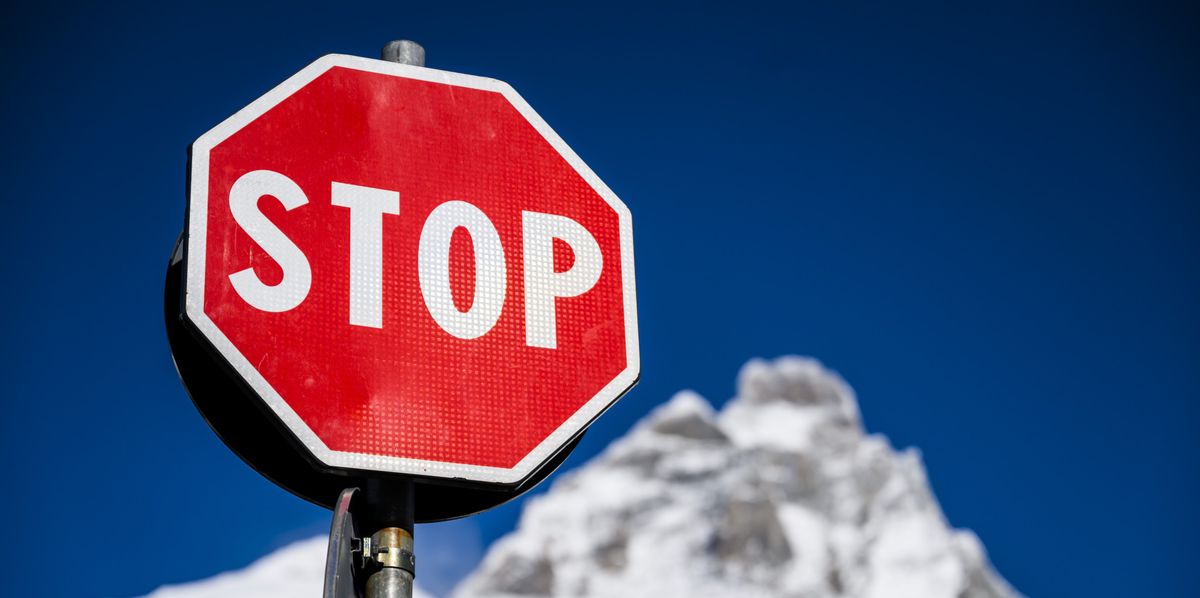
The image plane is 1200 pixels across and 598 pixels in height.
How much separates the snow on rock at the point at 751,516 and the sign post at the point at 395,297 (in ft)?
396

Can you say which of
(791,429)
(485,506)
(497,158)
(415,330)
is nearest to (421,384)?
(415,330)

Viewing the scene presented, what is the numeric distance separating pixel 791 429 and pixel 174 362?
145 metres

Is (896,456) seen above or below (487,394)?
above

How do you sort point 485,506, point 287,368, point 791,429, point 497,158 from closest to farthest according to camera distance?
point 287,368, point 485,506, point 497,158, point 791,429

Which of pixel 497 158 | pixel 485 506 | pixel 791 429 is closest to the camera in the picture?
pixel 485 506

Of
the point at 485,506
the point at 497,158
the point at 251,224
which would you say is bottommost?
the point at 485,506

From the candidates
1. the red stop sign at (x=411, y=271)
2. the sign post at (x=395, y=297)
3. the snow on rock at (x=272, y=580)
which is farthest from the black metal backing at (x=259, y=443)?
the snow on rock at (x=272, y=580)

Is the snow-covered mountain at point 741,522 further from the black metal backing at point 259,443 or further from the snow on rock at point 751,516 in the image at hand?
the black metal backing at point 259,443

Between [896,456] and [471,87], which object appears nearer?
[471,87]

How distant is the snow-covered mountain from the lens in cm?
12631

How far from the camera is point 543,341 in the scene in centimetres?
336

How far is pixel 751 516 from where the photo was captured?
136 meters

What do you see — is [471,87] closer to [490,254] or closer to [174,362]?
[490,254]

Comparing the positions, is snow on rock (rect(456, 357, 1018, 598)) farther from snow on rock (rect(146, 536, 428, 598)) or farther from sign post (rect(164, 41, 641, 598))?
sign post (rect(164, 41, 641, 598))
